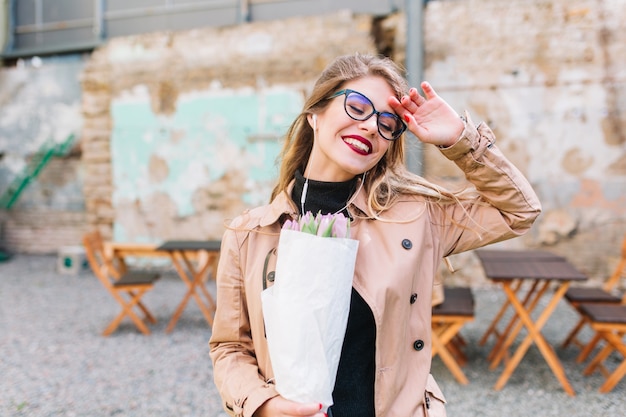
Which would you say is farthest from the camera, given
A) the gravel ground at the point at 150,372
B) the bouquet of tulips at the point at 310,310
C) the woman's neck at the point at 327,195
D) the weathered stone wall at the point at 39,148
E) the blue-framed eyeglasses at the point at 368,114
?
the weathered stone wall at the point at 39,148

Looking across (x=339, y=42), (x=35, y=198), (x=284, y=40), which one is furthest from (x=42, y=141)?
(x=339, y=42)

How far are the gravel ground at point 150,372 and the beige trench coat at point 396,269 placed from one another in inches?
92.6

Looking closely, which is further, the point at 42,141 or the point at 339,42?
the point at 42,141

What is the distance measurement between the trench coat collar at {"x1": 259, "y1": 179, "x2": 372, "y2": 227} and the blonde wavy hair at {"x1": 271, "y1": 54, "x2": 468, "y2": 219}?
0.08ft

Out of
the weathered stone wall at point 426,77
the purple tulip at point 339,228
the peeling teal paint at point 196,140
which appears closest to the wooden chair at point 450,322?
the weathered stone wall at point 426,77

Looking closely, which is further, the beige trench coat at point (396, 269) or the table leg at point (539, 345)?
the table leg at point (539, 345)

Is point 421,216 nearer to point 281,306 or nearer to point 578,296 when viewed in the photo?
point 281,306

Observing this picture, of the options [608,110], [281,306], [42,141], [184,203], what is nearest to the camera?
[281,306]

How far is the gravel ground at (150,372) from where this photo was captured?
3.64 m

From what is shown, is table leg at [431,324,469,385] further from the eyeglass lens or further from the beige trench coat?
the eyeglass lens

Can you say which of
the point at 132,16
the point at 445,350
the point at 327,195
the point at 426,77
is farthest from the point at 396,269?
the point at 132,16

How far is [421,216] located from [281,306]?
52 centimetres

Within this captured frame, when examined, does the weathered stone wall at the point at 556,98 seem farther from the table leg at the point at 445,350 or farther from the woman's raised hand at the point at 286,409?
the woman's raised hand at the point at 286,409

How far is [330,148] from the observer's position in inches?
60.5
